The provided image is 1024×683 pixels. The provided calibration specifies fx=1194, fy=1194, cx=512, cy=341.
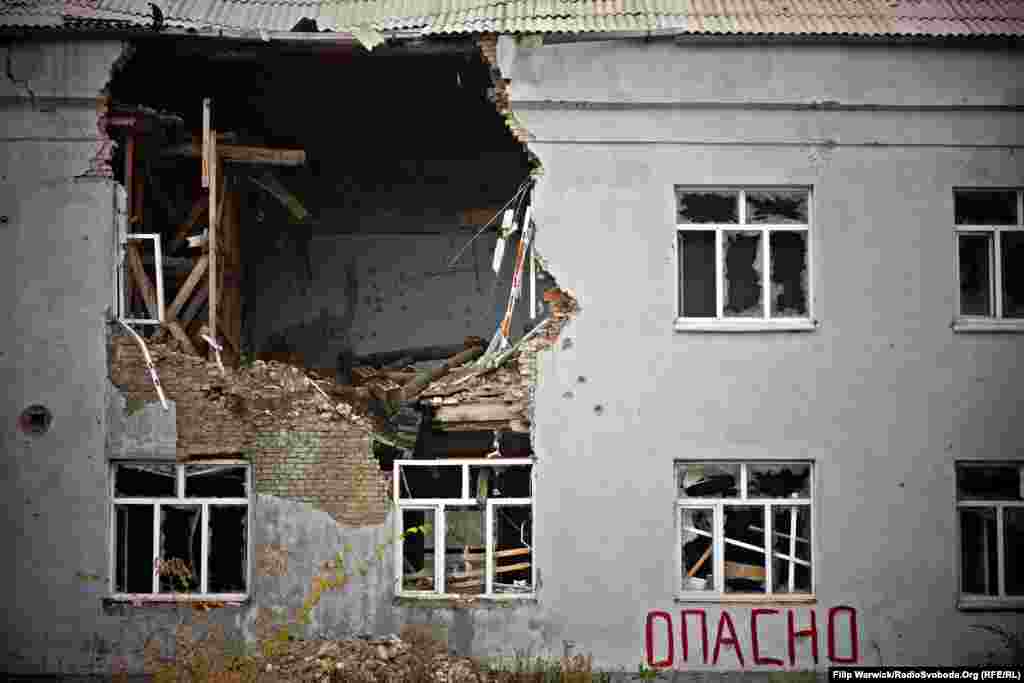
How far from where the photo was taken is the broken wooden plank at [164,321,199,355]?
1333cm

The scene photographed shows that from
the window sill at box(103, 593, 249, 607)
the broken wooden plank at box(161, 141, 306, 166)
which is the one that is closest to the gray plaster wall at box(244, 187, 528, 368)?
the broken wooden plank at box(161, 141, 306, 166)

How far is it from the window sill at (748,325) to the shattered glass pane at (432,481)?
3063 mm

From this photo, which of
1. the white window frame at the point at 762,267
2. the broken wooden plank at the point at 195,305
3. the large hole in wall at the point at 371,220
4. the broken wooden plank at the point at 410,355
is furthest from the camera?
the broken wooden plank at the point at 410,355

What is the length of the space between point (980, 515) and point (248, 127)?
10863 millimetres

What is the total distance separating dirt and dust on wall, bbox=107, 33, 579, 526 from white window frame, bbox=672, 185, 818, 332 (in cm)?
133

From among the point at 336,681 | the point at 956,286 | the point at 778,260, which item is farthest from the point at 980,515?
the point at 336,681

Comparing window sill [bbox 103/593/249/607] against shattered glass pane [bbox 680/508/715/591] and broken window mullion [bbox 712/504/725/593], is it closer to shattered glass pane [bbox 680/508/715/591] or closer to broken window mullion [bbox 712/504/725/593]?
shattered glass pane [bbox 680/508/715/591]

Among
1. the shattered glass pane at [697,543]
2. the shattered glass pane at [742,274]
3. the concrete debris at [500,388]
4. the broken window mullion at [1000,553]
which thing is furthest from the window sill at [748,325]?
the broken window mullion at [1000,553]

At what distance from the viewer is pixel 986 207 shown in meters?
13.6

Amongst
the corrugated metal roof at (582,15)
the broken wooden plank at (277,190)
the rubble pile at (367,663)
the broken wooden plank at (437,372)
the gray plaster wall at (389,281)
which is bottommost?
the rubble pile at (367,663)

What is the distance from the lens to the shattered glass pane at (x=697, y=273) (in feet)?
44.2

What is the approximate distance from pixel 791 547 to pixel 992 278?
3.83 metres

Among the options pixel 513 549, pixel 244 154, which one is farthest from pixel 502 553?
pixel 244 154

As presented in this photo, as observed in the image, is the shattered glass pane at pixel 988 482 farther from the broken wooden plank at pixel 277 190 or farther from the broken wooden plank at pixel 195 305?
the broken wooden plank at pixel 195 305
